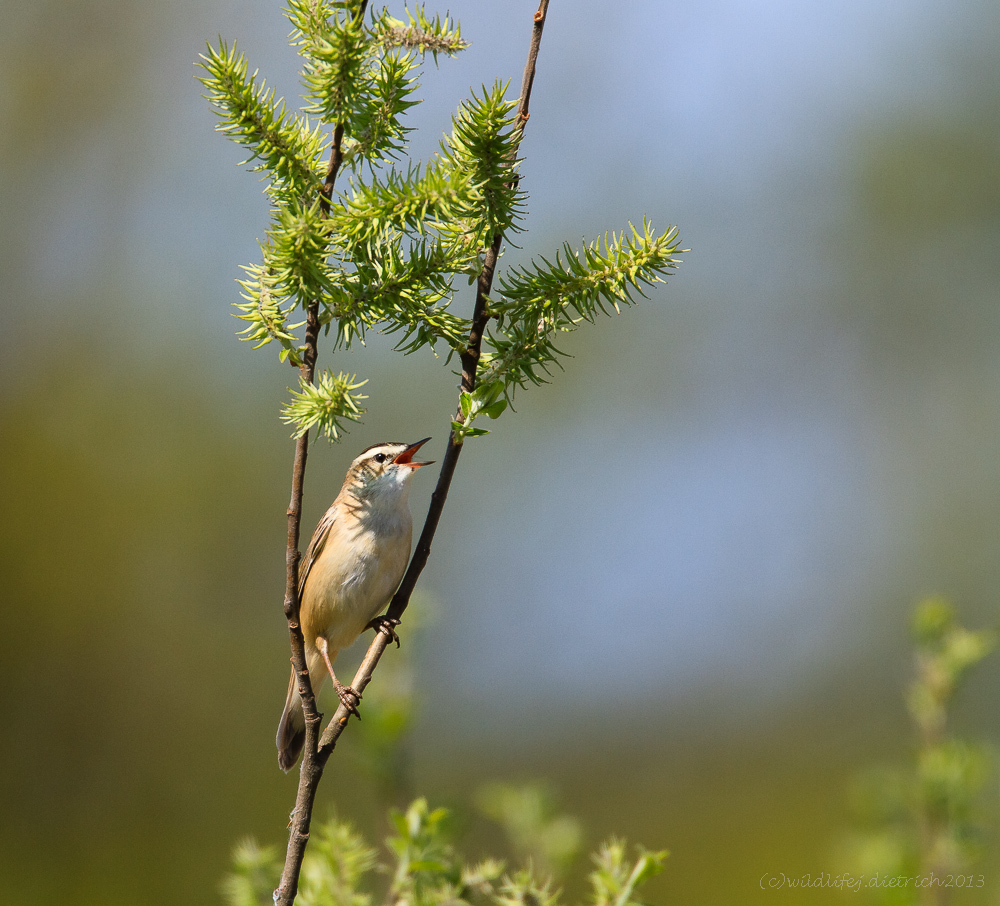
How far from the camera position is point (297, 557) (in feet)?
4.14

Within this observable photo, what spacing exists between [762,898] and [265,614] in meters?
6.34

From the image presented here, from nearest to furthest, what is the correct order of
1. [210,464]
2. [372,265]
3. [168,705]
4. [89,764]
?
[372,265] < [89,764] < [168,705] < [210,464]

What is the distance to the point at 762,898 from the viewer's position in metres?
3.56

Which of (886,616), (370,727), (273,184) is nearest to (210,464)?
(886,616)

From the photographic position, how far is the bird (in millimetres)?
2943

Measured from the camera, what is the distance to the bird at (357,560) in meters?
2.94

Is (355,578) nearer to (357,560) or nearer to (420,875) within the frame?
(357,560)

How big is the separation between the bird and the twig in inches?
57.9

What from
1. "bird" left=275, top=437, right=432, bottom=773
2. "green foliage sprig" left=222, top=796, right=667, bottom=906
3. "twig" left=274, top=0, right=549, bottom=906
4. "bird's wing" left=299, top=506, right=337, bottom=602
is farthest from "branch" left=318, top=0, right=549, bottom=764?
"bird's wing" left=299, top=506, right=337, bottom=602

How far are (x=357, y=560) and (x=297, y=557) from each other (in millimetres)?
1730

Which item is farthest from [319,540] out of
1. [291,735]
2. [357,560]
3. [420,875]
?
[420,875]

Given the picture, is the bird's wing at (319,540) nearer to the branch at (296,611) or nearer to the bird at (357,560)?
the bird at (357,560)

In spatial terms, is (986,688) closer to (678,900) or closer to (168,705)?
(678,900)

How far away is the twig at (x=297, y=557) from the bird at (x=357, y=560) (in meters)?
1.47
